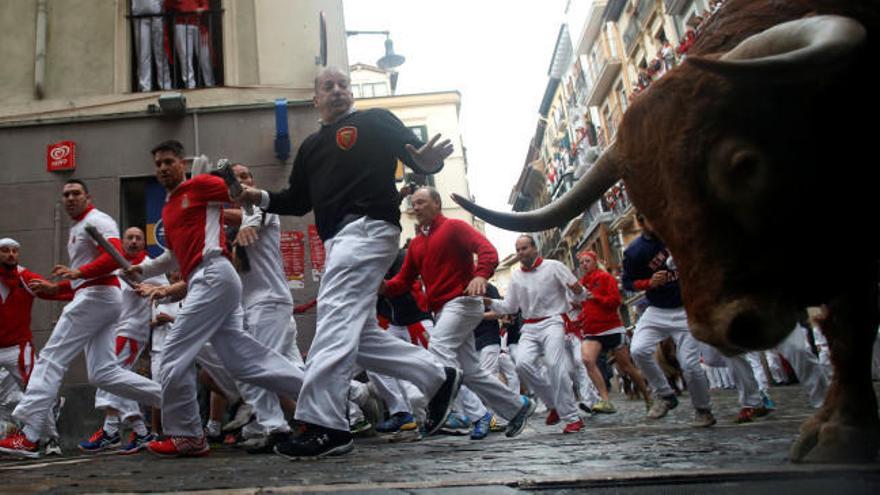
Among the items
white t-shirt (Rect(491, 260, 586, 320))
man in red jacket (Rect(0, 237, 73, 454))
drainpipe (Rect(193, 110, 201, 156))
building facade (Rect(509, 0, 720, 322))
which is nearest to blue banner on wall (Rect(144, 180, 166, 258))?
drainpipe (Rect(193, 110, 201, 156))

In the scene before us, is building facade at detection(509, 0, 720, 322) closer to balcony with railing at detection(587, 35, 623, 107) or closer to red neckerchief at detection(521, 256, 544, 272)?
balcony with railing at detection(587, 35, 623, 107)

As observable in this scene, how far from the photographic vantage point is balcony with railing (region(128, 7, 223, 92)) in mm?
12023

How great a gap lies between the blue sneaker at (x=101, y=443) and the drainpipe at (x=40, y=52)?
19.9ft

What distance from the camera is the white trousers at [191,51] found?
12055mm

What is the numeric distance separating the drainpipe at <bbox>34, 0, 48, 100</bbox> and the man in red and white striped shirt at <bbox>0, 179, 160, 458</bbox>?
17.6ft

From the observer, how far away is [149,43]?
12.0 metres

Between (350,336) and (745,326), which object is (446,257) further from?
(745,326)

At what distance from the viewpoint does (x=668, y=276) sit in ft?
22.1

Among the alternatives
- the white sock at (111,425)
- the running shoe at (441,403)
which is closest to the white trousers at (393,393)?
the running shoe at (441,403)

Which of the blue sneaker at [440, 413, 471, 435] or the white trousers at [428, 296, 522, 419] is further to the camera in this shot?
the blue sneaker at [440, 413, 471, 435]

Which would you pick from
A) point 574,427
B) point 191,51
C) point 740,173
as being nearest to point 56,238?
point 191,51

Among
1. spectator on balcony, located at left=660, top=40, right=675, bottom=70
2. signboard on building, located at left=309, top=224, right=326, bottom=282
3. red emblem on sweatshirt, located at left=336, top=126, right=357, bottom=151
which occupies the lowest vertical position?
red emblem on sweatshirt, located at left=336, top=126, right=357, bottom=151

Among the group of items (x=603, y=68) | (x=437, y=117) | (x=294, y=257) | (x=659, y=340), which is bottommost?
(x=659, y=340)

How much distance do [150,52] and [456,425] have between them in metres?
8.23
